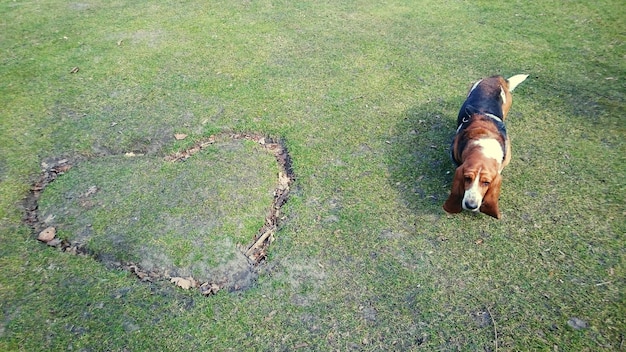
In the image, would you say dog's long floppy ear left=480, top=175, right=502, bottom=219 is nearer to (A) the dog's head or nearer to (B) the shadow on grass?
(A) the dog's head

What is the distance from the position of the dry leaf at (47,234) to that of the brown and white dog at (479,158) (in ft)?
10.3

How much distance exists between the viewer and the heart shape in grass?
3414 millimetres

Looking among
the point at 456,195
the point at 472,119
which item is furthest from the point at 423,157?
the point at 456,195

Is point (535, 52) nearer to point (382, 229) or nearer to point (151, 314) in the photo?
point (382, 229)

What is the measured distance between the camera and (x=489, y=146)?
142 inches

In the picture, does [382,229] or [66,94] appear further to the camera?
[66,94]

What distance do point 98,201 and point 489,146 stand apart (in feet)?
10.8

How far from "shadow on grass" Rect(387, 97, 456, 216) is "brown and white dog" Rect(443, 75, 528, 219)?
0.22 m

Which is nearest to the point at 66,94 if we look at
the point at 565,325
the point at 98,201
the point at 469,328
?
the point at 98,201

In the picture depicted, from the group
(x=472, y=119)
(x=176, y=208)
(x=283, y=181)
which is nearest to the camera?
(x=176, y=208)

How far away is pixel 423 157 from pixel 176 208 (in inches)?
90.6

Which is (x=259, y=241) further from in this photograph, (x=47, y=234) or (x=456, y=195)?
(x=47, y=234)

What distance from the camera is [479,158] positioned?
3.50 metres

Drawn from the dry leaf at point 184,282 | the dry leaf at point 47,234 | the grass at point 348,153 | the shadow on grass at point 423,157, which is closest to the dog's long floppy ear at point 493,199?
the grass at point 348,153
